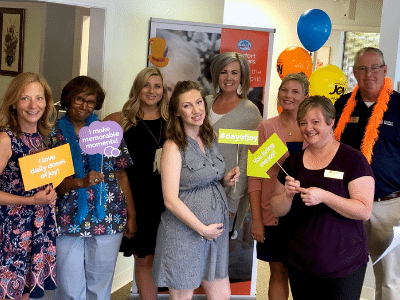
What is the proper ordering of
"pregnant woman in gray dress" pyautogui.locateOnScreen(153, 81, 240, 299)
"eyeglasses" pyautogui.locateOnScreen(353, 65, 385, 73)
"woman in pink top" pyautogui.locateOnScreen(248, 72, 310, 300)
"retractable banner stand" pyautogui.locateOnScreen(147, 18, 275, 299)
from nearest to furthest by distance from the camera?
"pregnant woman in gray dress" pyautogui.locateOnScreen(153, 81, 240, 299)
"woman in pink top" pyautogui.locateOnScreen(248, 72, 310, 300)
"eyeglasses" pyautogui.locateOnScreen(353, 65, 385, 73)
"retractable banner stand" pyautogui.locateOnScreen(147, 18, 275, 299)

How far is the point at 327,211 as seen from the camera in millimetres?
2014

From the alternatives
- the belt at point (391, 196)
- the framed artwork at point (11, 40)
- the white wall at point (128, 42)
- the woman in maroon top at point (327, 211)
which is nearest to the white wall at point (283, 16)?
the framed artwork at point (11, 40)

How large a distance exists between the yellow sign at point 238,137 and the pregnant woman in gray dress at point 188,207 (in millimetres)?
100

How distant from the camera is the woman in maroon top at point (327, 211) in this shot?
198 centimetres

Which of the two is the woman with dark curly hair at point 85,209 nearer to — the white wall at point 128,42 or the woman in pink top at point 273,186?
the woman in pink top at point 273,186

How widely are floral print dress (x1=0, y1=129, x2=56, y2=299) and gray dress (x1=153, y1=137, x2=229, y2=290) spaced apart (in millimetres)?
516

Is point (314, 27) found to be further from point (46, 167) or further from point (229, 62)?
point (46, 167)

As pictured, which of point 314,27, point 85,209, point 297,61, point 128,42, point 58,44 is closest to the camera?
point 85,209

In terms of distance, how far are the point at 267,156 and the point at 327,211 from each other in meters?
0.39

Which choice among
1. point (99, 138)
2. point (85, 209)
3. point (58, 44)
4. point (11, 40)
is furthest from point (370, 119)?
point (11, 40)

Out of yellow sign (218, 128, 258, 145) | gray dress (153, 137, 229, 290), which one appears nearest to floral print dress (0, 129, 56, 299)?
gray dress (153, 137, 229, 290)

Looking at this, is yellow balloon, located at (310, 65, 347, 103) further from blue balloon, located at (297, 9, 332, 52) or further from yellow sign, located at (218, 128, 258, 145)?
yellow sign, located at (218, 128, 258, 145)

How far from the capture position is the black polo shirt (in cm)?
256

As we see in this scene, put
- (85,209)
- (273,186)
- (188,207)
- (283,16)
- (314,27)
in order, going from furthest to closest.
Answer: (283,16) < (314,27) < (273,186) < (85,209) < (188,207)
